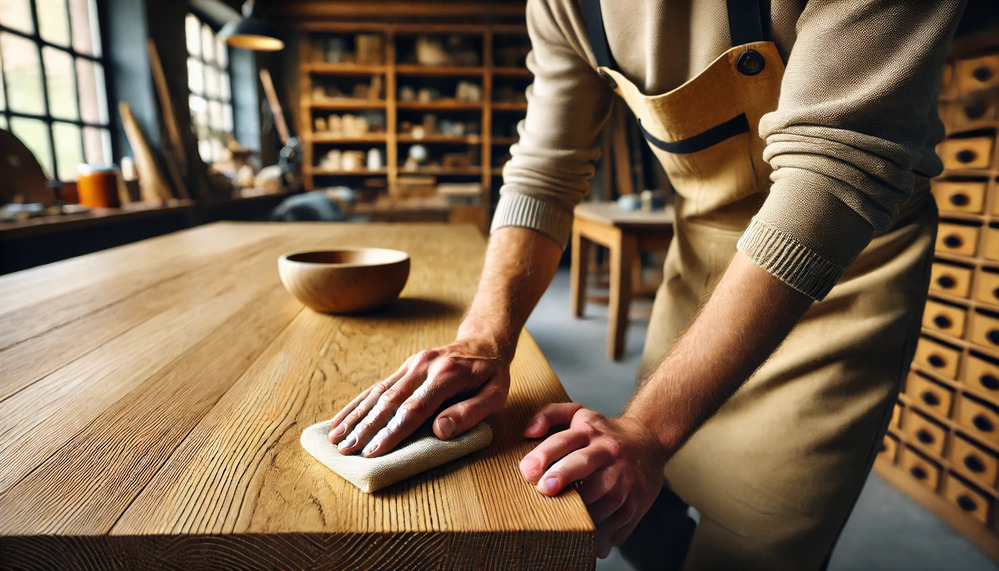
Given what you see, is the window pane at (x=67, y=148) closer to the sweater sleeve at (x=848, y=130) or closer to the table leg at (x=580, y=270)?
the table leg at (x=580, y=270)

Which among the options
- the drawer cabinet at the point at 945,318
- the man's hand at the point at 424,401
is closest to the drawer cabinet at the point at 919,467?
the drawer cabinet at the point at 945,318

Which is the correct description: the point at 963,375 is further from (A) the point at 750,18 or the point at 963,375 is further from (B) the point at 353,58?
(B) the point at 353,58

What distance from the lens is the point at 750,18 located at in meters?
0.77

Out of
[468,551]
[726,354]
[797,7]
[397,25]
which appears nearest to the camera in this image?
[468,551]

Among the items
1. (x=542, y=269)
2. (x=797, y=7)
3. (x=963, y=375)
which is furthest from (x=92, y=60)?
(x=963, y=375)

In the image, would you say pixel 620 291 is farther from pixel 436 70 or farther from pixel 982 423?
pixel 436 70

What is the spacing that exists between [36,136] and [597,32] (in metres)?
3.03

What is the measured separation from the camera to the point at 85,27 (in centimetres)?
317

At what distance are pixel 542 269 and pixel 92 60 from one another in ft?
11.4

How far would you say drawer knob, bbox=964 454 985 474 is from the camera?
5.35 ft

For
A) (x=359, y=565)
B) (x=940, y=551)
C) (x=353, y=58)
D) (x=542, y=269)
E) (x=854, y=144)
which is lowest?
(x=940, y=551)

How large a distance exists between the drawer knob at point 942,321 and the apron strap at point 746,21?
1.49 meters

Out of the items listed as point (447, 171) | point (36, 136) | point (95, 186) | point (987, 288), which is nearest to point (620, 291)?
point (987, 288)

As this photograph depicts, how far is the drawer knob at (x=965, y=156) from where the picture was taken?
1.68 m
